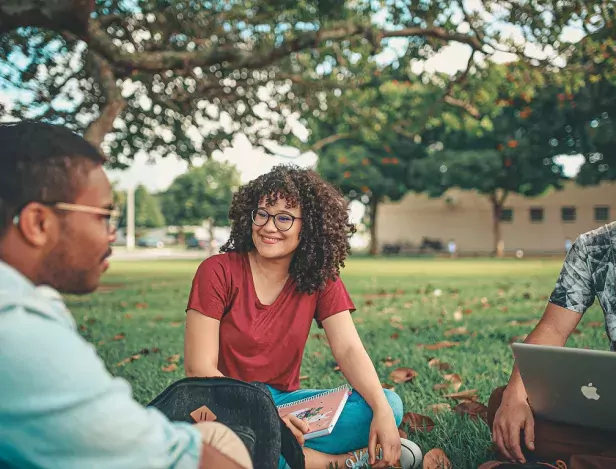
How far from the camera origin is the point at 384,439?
→ 9.07 feet

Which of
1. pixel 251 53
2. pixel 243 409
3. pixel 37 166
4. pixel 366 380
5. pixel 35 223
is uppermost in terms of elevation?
pixel 251 53

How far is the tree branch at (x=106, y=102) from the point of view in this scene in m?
9.77

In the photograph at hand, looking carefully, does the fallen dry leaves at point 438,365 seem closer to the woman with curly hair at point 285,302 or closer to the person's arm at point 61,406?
the woman with curly hair at point 285,302

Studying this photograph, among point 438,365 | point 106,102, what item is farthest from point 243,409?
point 106,102

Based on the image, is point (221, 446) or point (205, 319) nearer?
point (221, 446)

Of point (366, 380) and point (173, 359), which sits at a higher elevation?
point (366, 380)

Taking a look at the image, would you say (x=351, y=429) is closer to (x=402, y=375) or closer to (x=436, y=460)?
(x=436, y=460)

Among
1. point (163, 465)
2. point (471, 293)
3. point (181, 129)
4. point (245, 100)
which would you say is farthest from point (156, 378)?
point (181, 129)

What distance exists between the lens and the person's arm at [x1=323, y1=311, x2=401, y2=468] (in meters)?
2.76

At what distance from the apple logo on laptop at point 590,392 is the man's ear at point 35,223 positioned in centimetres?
190

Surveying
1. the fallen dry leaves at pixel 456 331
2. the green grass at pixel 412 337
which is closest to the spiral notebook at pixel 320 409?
the green grass at pixel 412 337

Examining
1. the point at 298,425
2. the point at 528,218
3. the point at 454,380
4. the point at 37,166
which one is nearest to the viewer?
the point at 37,166

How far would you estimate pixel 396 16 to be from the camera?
10.0 meters

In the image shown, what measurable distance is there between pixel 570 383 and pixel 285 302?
4.31 ft
